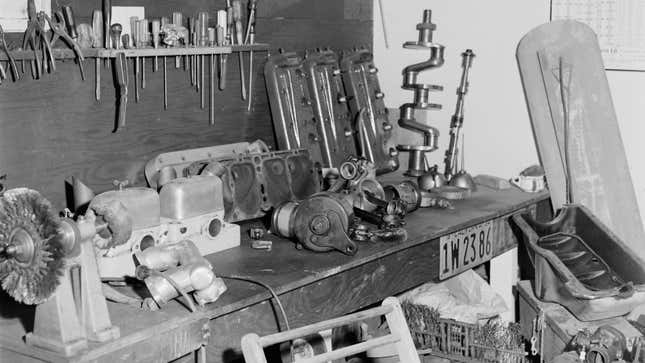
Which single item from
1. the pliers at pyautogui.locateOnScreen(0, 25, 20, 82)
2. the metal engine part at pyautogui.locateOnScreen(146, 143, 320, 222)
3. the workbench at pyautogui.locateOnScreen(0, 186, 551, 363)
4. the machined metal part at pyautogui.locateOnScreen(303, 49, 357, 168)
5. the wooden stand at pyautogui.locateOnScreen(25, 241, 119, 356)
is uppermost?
the pliers at pyautogui.locateOnScreen(0, 25, 20, 82)

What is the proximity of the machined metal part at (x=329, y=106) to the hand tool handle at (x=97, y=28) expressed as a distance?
1.15m

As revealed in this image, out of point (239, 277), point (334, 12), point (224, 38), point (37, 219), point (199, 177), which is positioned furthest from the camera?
point (334, 12)

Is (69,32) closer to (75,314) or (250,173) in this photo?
(250,173)

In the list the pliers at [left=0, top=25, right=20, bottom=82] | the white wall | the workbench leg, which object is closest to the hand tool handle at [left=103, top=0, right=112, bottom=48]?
the pliers at [left=0, top=25, right=20, bottom=82]

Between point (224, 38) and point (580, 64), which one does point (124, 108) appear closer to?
point (224, 38)

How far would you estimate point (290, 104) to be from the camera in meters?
3.87

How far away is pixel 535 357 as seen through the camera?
144 inches

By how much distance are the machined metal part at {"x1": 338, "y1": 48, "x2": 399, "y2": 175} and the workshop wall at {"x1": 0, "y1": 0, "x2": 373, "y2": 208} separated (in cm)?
25

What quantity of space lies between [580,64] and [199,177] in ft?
6.27

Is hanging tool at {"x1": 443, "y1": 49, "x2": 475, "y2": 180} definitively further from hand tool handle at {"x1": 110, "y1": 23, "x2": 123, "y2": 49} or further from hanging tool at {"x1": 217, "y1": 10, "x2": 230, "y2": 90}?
hand tool handle at {"x1": 110, "y1": 23, "x2": 123, "y2": 49}

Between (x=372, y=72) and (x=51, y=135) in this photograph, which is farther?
(x=372, y=72)

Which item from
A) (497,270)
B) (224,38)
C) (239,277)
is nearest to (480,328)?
(497,270)

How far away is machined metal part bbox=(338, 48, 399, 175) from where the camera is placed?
420cm

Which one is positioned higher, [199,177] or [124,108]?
[124,108]
